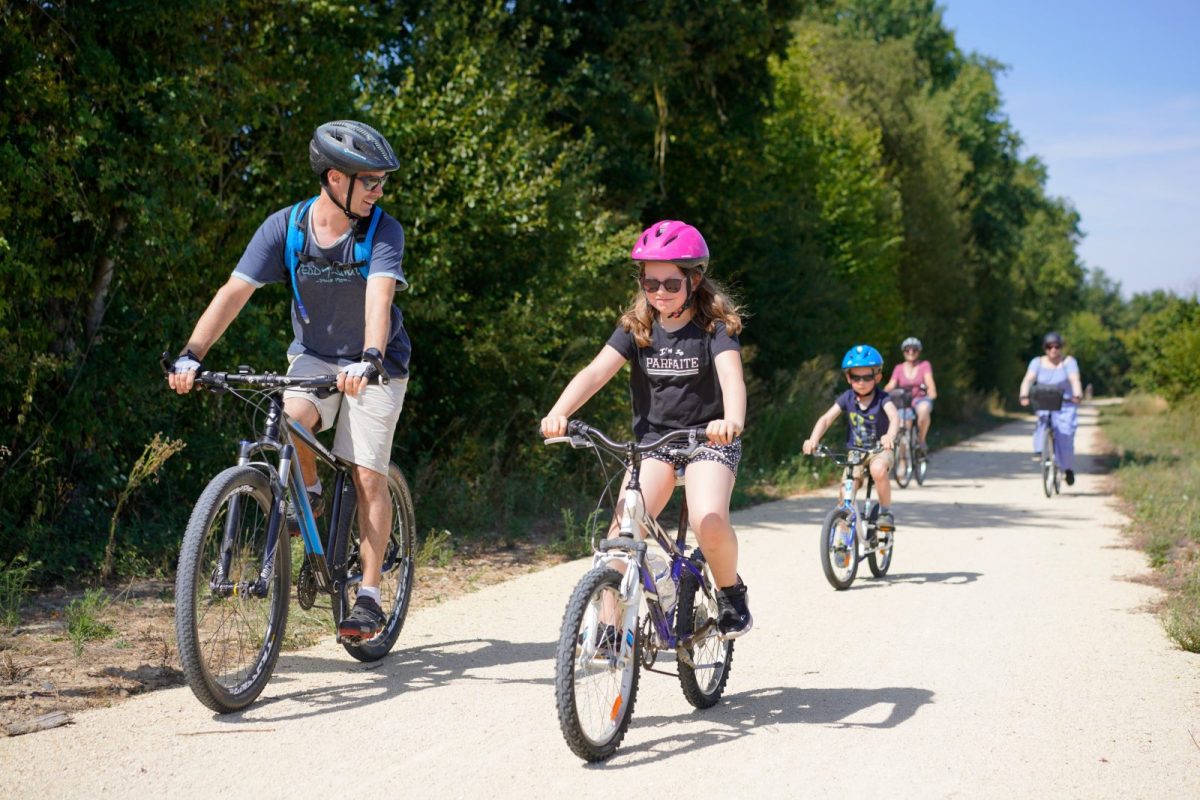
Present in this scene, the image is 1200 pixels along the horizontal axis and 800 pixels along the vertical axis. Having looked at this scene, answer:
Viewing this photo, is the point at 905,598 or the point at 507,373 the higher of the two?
the point at 507,373

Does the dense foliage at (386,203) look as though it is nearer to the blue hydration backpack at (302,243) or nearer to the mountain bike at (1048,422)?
the blue hydration backpack at (302,243)

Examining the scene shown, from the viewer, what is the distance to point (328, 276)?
5457mm

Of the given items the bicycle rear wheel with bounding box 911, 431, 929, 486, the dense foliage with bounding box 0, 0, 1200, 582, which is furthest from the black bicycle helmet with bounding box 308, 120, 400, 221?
the bicycle rear wheel with bounding box 911, 431, 929, 486

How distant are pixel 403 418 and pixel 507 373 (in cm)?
110

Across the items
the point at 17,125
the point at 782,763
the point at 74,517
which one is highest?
the point at 17,125

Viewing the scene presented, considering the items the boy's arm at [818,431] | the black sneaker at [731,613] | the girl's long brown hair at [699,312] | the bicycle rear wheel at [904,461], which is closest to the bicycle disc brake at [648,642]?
the black sneaker at [731,613]

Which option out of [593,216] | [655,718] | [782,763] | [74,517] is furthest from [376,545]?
[593,216]

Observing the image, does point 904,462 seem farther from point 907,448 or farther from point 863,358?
point 863,358

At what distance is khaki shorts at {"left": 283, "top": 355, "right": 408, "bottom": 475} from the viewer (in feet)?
18.1

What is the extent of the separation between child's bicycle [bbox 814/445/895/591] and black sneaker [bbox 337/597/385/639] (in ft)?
12.1

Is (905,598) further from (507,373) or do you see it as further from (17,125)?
(17,125)

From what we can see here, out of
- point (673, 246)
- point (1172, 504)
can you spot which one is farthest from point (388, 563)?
point (1172, 504)

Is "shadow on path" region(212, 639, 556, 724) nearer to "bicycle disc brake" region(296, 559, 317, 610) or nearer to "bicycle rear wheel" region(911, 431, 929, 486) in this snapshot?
"bicycle disc brake" region(296, 559, 317, 610)

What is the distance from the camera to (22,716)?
15.8 feet
